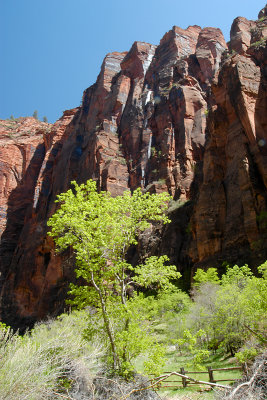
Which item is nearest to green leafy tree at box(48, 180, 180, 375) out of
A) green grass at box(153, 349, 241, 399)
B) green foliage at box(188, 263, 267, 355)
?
green grass at box(153, 349, 241, 399)

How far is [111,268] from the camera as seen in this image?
934cm

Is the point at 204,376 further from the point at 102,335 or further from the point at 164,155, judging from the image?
the point at 164,155

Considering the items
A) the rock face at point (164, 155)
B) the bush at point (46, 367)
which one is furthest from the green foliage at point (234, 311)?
the rock face at point (164, 155)

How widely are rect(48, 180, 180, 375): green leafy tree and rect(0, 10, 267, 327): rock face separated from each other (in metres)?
15.6

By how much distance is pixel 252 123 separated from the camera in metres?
28.0

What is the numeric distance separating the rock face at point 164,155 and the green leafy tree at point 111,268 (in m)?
15.6

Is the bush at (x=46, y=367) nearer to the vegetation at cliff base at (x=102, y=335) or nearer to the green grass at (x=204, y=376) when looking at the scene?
the vegetation at cliff base at (x=102, y=335)

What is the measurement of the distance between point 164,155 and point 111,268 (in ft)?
129

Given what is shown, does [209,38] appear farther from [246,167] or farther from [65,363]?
[65,363]

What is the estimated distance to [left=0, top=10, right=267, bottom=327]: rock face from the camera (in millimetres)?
27906

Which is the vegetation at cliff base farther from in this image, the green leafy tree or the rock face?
the rock face

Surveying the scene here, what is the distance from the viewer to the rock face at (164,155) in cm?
2791

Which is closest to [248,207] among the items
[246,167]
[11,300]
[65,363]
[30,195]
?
[246,167]

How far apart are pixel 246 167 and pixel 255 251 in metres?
8.01
